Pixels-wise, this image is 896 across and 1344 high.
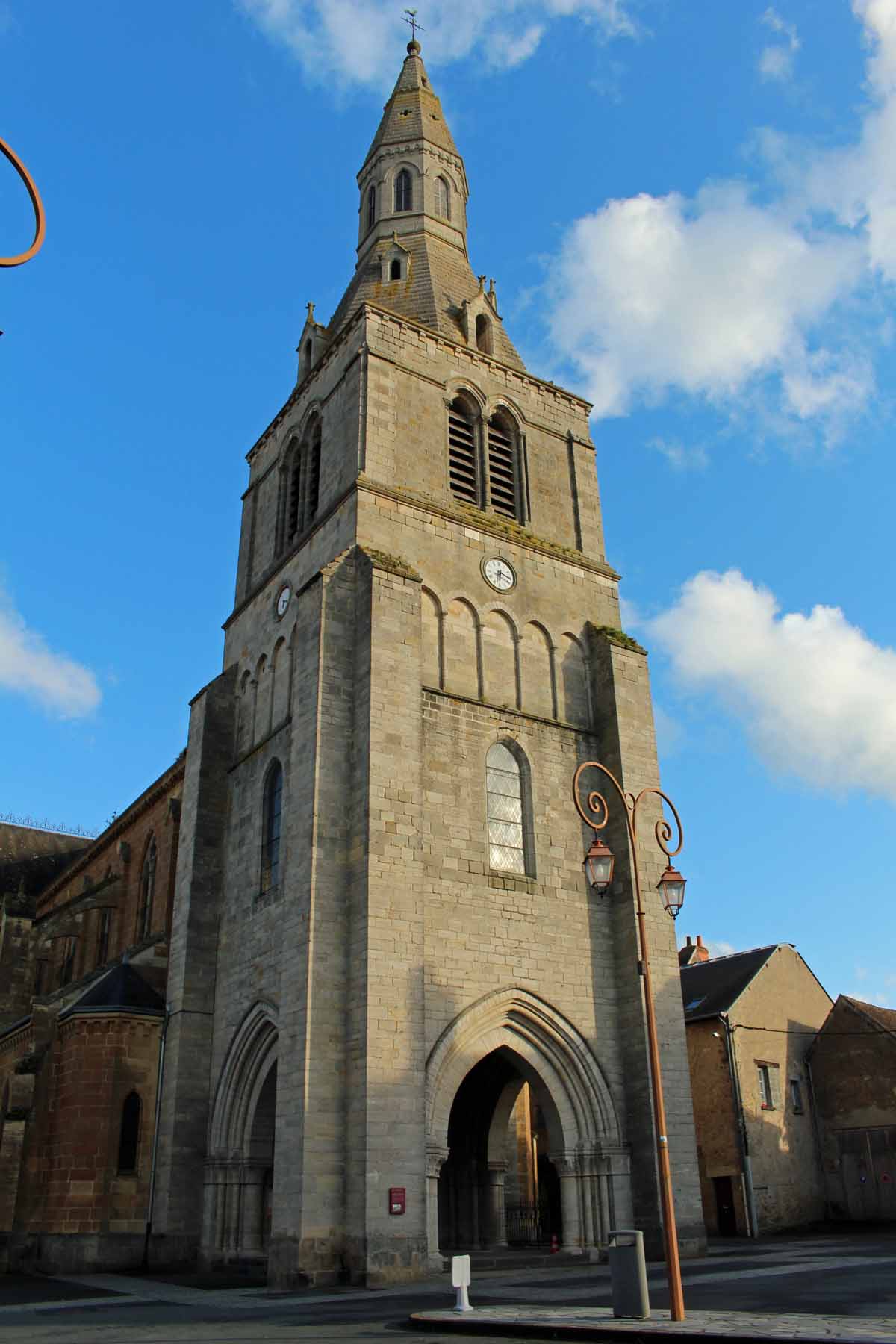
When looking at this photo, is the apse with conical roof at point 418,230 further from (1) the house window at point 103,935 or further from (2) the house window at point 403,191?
(1) the house window at point 103,935

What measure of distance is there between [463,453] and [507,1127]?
15815 millimetres

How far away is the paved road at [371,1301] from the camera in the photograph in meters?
11.4

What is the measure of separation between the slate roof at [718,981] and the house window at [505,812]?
10658mm

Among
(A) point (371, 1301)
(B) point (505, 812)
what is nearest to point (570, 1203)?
(A) point (371, 1301)

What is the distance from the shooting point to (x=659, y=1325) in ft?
33.2

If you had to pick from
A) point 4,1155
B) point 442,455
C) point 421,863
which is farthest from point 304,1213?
point 442,455

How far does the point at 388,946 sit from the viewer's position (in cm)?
1820

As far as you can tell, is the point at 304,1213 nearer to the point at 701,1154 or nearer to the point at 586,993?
the point at 586,993

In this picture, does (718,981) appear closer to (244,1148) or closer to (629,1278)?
(244,1148)

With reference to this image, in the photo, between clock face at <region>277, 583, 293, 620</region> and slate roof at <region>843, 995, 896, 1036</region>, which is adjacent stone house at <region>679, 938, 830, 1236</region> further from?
clock face at <region>277, 583, 293, 620</region>

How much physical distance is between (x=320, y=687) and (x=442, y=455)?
25.6 ft

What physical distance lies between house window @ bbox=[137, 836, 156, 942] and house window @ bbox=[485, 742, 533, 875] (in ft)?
43.4

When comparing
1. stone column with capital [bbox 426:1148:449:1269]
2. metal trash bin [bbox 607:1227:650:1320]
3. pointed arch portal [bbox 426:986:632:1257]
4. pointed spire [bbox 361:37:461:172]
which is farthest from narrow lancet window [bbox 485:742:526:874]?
pointed spire [bbox 361:37:461:172]

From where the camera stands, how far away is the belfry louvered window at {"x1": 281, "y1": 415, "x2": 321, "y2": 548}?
86.9 ft
